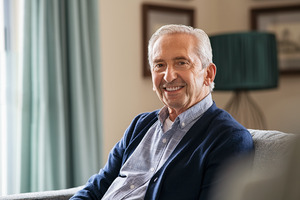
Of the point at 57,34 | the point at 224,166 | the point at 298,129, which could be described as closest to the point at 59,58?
the point at 57,34

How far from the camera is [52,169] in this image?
9.12 ft

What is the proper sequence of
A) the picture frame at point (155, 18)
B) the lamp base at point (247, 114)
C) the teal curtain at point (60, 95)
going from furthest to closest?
1. the lamp base at point (247, 114)
2. the picture frame at point (155, 18)
3. the teal curtain at point (60, 95)

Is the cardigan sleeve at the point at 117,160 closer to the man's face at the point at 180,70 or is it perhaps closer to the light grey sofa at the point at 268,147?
the man's face at the point at 180,70

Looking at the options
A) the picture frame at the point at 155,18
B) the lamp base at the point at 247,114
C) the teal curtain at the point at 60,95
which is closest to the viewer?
the teal curtain at the point at 60,95

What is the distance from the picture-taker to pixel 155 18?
11.5 feet

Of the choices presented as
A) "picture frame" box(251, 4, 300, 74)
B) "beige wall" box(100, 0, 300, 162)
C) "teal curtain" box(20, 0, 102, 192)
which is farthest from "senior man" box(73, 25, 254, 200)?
"picture frame" box(251, 4, 300, 74)

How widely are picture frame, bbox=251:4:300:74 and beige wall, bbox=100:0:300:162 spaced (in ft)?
0.25

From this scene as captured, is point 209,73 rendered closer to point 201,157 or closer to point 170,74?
point 170,74

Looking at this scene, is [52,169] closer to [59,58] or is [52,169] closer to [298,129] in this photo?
[59,58]

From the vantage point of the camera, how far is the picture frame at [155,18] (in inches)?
135

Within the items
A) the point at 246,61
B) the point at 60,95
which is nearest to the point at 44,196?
the point at 60,95

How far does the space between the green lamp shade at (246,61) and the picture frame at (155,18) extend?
0.75 meters

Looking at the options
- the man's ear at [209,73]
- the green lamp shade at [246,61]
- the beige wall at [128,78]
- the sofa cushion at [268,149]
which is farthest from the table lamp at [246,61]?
the sofa cushion at [268,149]

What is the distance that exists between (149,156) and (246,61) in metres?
1.42
